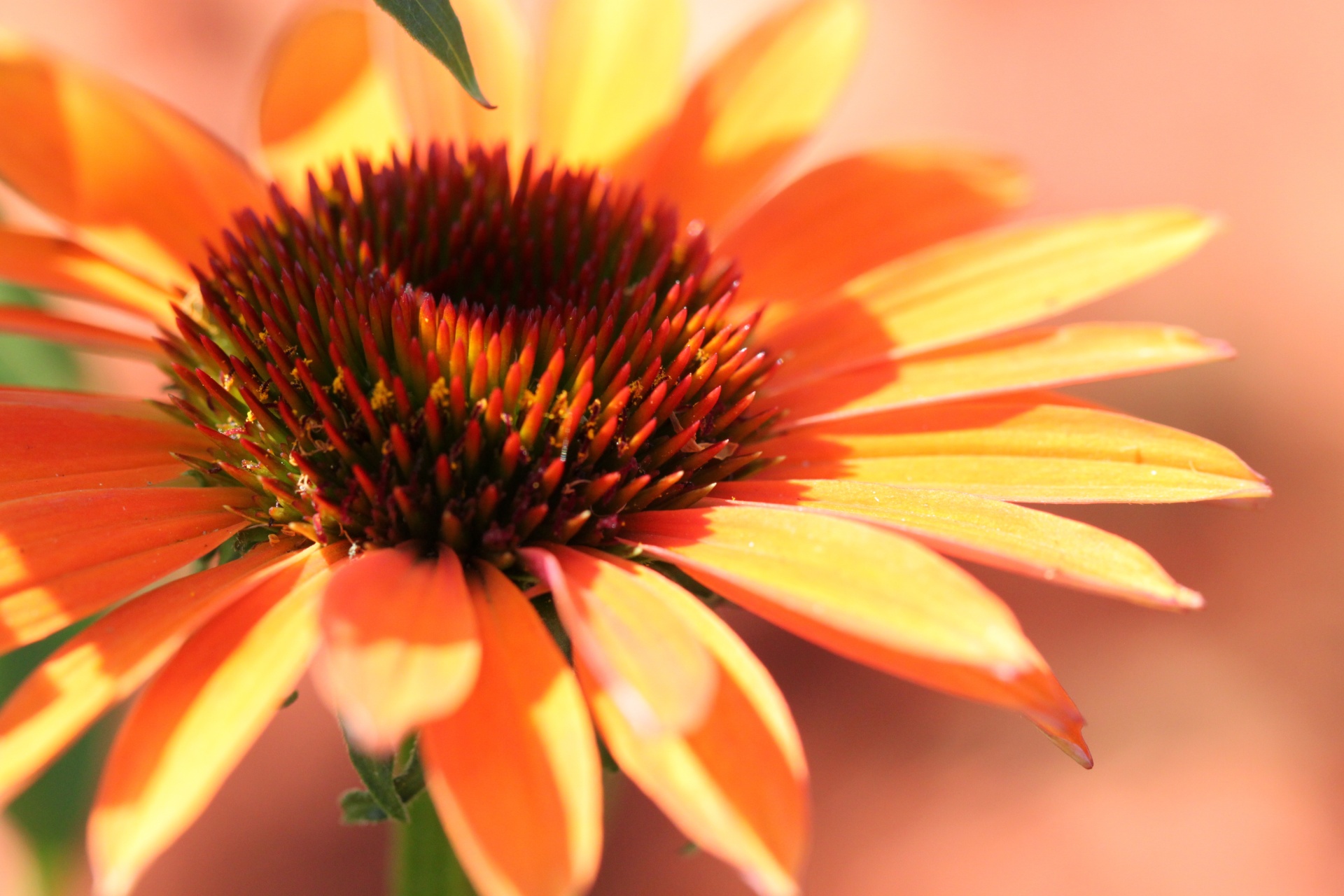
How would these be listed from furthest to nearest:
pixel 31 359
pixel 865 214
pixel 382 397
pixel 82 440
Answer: pixel 865 214 → pixel 31 359 → pixel 82 440 → pixel 382 397

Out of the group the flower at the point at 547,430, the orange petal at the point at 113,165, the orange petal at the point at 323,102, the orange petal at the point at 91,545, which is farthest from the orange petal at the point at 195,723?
the orange petal at the point at 323,102

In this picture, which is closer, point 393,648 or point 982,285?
point 393,648

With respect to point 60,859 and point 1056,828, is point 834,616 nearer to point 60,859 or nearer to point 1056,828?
point 60,859

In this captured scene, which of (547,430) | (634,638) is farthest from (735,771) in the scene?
(547,430)

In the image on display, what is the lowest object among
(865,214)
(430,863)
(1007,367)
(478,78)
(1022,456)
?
(430,863)

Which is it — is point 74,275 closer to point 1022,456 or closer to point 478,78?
point 478,78

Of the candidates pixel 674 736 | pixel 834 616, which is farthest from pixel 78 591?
pixel 834 616

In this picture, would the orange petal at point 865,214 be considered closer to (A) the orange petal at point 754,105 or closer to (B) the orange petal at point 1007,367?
(A) the orange petal at point 754,105

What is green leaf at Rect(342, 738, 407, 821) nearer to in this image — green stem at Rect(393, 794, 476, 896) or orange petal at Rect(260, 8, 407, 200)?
green stem at Rect(393, 794, 476, 896)
